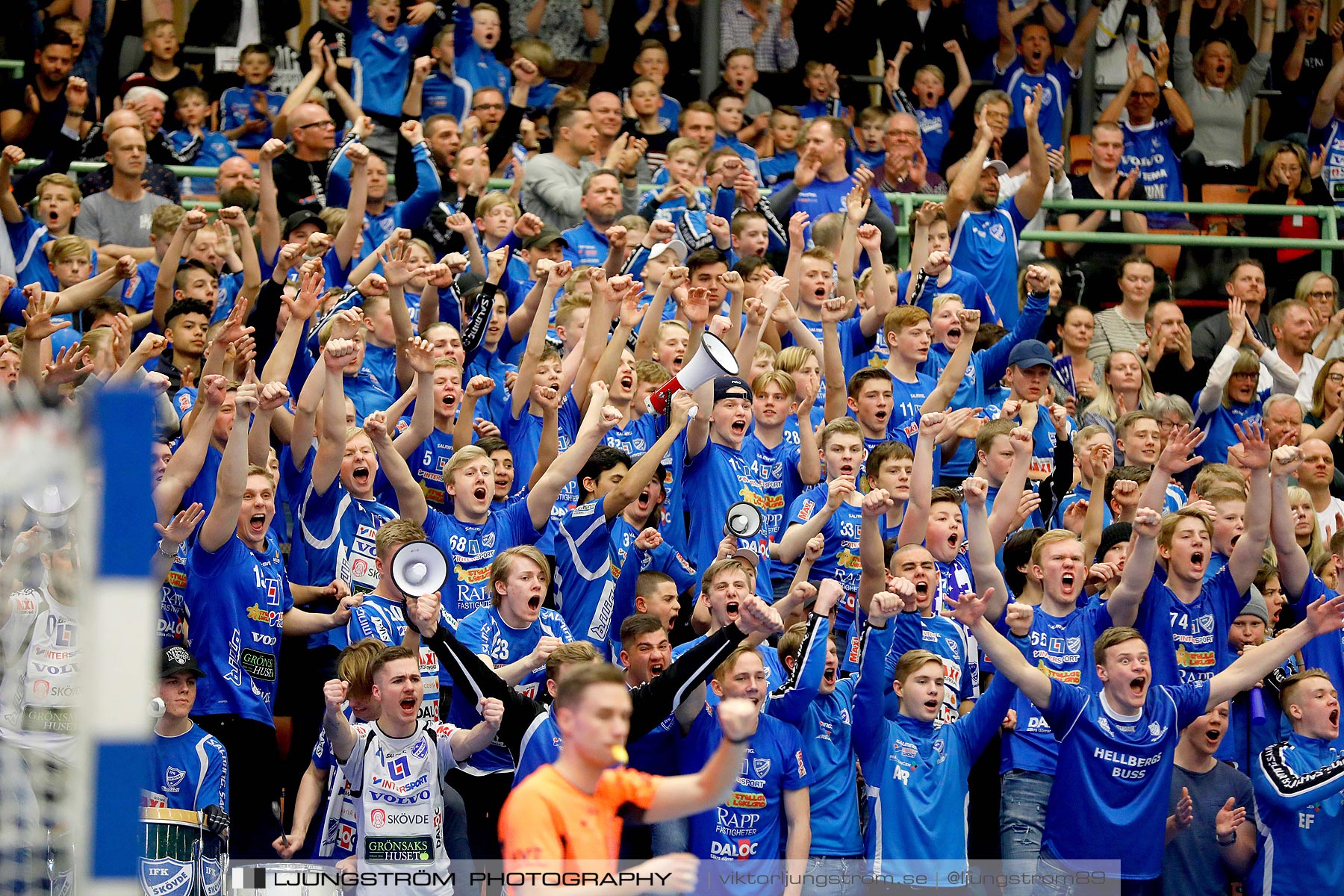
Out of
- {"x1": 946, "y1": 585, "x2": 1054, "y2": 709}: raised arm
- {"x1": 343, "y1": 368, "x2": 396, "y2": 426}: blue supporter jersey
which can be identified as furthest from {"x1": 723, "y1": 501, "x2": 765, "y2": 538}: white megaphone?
{"x1": 343, "y1": 368, "x2": 396, "y2": 426}: blue supporter jersey

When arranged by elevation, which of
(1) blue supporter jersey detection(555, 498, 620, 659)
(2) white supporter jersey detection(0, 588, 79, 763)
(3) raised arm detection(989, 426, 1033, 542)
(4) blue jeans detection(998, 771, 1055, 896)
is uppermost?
(3) raised arm detection(989, 426, 1033, 542)

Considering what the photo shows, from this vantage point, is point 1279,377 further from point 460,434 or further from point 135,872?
point 135,872

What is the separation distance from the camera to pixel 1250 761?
844 centimetres

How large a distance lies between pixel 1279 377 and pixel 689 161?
4298mm

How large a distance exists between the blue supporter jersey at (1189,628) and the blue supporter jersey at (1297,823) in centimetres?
52

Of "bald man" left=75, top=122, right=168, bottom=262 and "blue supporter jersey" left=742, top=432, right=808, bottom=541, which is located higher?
"bald man" left=75, top=122, right=168, bottom=262

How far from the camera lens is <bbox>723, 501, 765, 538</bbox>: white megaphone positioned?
26.3 ft

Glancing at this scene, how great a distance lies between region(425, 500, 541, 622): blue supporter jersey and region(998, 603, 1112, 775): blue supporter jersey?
7.65ft

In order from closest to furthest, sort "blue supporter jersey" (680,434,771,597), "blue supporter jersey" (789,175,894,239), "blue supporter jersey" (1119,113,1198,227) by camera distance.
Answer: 1. "blue supporter jersey" (680,434,771,597)
2. "blue supporter jersey" (789,175,894,239)
3. "blue supporter jersey" (1119,113,1198,227)

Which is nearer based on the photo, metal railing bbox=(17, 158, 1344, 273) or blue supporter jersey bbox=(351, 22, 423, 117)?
metal railing bbox=(17, 158, 1344, 273)

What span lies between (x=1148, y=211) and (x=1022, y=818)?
754cm

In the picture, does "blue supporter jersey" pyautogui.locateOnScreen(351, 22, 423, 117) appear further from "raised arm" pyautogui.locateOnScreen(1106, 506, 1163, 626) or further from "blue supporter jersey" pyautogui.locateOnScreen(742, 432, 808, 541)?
"raised arm" pyautogui.locateOnScreen(1106, 506, 1163, 626)

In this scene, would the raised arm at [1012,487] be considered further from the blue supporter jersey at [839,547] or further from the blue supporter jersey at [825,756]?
the blue supporter jersey at [825,756]

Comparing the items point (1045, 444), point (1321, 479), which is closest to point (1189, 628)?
point (1045, 444)
